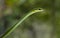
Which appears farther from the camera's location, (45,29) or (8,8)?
(45,29)

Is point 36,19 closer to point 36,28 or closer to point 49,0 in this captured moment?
point 36,28

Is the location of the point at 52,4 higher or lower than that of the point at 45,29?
higher

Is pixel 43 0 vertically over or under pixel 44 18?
over

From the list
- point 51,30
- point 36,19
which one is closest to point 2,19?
point 36,19

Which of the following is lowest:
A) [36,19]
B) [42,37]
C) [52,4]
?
[42,37]

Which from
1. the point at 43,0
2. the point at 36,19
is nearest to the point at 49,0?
the point at 43,0

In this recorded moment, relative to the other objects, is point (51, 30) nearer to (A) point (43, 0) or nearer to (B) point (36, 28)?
(B) point (36, 28)
